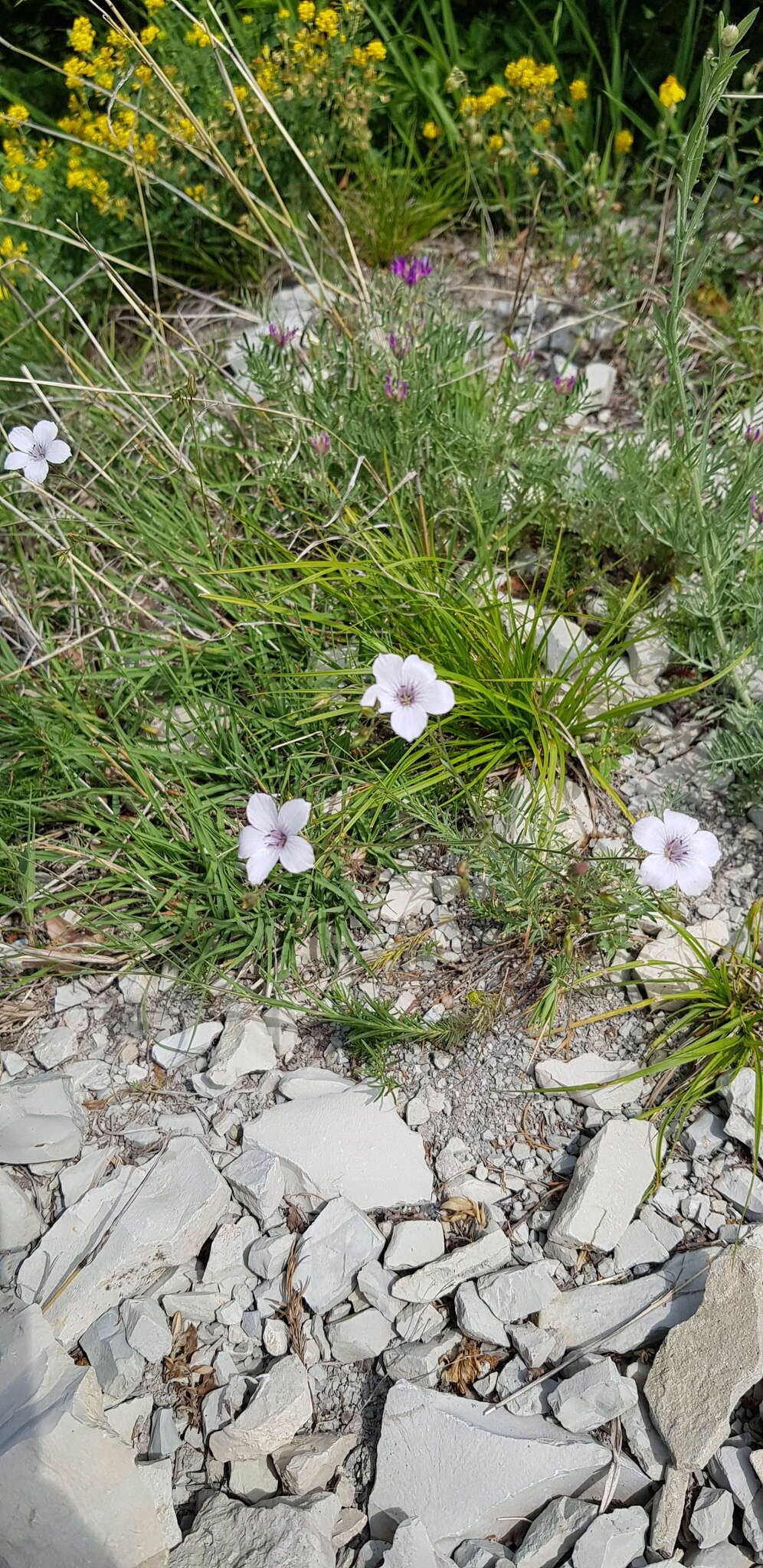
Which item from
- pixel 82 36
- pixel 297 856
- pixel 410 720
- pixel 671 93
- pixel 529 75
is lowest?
pixel 297 856

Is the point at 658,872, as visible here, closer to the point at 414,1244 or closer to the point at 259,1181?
the point at 414,1244

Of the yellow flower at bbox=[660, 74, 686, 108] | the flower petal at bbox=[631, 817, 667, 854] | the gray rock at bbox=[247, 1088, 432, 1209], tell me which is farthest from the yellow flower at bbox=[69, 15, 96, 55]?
the gray rock at bbox=[247, 1088, 432, 1209]

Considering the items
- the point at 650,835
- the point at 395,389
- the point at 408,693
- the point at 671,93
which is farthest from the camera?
the point at 671,93

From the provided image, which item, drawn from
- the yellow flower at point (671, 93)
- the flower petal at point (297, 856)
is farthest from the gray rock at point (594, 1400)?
the yellow flower at point (671, 93)

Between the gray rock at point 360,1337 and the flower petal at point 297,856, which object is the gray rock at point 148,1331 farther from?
the flower petal at point 297,856

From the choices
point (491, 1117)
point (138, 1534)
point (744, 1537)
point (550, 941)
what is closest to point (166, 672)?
point (550, 941)

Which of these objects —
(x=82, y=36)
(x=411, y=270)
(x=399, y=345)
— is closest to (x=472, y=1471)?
(x=399, y=345)
